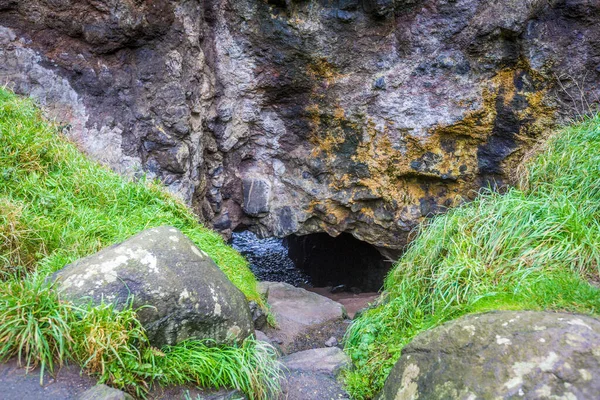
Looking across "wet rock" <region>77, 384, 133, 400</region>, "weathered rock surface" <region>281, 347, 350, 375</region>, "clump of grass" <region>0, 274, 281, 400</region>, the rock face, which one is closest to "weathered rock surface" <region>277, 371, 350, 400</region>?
"weathered rock surface" <region>281, 347, 350, 375</region>

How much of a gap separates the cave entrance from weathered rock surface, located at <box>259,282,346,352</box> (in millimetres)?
2447

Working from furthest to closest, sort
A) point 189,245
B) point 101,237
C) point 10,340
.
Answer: point 101,237 < point 189,245 < point 10,340

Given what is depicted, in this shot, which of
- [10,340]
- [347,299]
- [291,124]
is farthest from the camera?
[347,299]

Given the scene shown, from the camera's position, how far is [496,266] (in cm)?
376

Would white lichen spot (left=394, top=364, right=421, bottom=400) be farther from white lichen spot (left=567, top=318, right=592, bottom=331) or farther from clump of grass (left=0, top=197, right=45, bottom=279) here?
clump of grass (left=0, top=197, right=45, bottom=279)

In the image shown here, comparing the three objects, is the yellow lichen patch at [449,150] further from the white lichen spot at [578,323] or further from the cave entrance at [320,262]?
the white lichen spot at [578,323]

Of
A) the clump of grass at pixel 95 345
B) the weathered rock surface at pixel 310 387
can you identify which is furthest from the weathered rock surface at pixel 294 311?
the clump of grass at pixel 95 345

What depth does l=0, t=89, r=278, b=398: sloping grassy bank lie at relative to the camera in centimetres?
282

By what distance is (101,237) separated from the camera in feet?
14.8

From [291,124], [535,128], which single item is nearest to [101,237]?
[291,124]

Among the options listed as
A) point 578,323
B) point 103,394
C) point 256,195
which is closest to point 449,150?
point 256,195

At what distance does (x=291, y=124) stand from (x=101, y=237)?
13.2ft

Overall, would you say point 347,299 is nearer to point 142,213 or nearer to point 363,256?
point 363,256

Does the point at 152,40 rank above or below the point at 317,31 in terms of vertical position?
below
